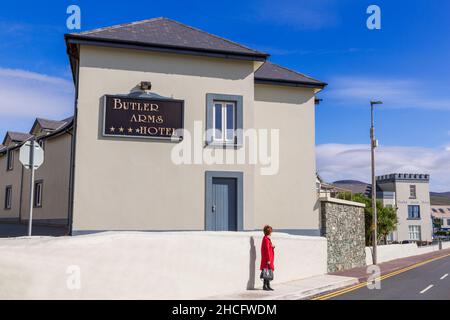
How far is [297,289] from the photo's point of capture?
41.5 ft

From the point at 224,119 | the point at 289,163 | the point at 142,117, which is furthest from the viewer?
the point at 289,163

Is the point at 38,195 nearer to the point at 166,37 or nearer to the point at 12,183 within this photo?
the point at 12,183

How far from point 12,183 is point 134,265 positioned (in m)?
23.4

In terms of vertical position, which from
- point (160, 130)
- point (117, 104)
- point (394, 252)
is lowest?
point (394, 252)

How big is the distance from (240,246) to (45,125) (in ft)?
67.4

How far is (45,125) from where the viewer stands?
28453mm

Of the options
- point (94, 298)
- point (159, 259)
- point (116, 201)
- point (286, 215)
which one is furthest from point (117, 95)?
point (286, 215)

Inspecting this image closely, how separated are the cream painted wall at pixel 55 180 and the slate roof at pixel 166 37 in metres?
8.52

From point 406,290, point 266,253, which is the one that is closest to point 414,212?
point 406,290

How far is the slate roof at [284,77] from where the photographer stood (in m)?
17.6

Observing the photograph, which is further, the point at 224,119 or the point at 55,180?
the point at 55,180

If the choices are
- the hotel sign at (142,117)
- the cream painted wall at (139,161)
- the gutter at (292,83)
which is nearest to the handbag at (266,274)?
the cream painted wall at (139,161)

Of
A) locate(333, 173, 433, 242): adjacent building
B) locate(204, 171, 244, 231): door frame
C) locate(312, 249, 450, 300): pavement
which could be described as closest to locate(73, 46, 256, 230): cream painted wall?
locate(204, 171, 244, 231): door frame

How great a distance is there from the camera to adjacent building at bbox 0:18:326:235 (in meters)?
13.7
